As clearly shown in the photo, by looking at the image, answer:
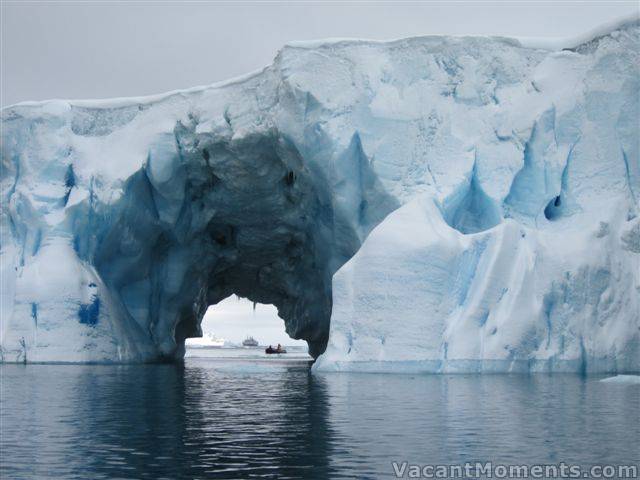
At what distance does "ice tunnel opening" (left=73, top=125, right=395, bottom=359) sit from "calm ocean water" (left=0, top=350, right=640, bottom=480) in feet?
28.4

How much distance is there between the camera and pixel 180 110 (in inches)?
936

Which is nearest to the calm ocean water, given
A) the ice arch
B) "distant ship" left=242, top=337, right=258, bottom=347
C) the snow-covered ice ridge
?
the snow-covered ice ridge

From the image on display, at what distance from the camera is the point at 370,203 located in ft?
68.0

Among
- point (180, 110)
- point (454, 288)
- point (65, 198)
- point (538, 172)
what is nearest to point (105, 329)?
point (65, 198)

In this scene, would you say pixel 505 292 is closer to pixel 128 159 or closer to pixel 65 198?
pixel 128 159

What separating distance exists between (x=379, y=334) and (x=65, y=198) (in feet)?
37.7

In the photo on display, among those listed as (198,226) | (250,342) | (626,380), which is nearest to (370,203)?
(198,226)

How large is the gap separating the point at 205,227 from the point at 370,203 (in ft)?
24.5

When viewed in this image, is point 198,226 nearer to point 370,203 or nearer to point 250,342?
point 370,203

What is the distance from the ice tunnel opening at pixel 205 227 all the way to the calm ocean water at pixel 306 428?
28.4ft

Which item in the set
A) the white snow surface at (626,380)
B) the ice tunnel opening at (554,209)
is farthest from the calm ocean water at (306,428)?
the ice tunnel opening at (554,209)

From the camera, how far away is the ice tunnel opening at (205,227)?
897 inches

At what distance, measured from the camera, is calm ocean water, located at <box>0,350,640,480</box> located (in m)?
6.43

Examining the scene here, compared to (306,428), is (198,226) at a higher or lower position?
higher
